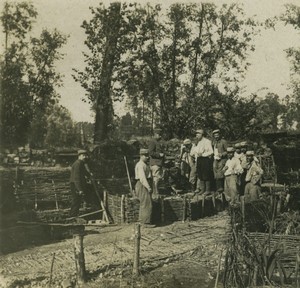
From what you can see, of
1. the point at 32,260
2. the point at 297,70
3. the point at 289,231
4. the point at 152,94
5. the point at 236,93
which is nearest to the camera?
the point at 289,231

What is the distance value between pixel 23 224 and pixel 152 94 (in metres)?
15.0

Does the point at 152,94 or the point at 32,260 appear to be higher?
the point at 152,94

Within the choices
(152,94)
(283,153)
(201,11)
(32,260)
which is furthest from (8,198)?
(201,11)

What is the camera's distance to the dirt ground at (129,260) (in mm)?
6938

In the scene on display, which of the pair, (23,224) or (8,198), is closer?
(23,224)

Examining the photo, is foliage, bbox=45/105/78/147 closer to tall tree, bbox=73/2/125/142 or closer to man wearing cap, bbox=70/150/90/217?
tall tree, bbox=73/2/125/142

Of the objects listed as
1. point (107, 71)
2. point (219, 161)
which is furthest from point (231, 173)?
point (107, 71)

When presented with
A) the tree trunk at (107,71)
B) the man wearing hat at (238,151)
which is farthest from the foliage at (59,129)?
the man wearing hat at (238,151)

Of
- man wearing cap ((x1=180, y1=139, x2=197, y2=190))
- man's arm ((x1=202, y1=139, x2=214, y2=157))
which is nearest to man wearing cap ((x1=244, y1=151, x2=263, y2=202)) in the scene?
man's arm ((x1=202, y1=139, x2=214, y2=157))

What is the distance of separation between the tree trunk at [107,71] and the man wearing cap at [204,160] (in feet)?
24.8

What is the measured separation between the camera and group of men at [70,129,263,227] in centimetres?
1032

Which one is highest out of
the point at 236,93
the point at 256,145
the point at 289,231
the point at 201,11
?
the point at 201,11

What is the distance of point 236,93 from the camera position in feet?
59.5

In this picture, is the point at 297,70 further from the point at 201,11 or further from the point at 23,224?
the point at 23,224
